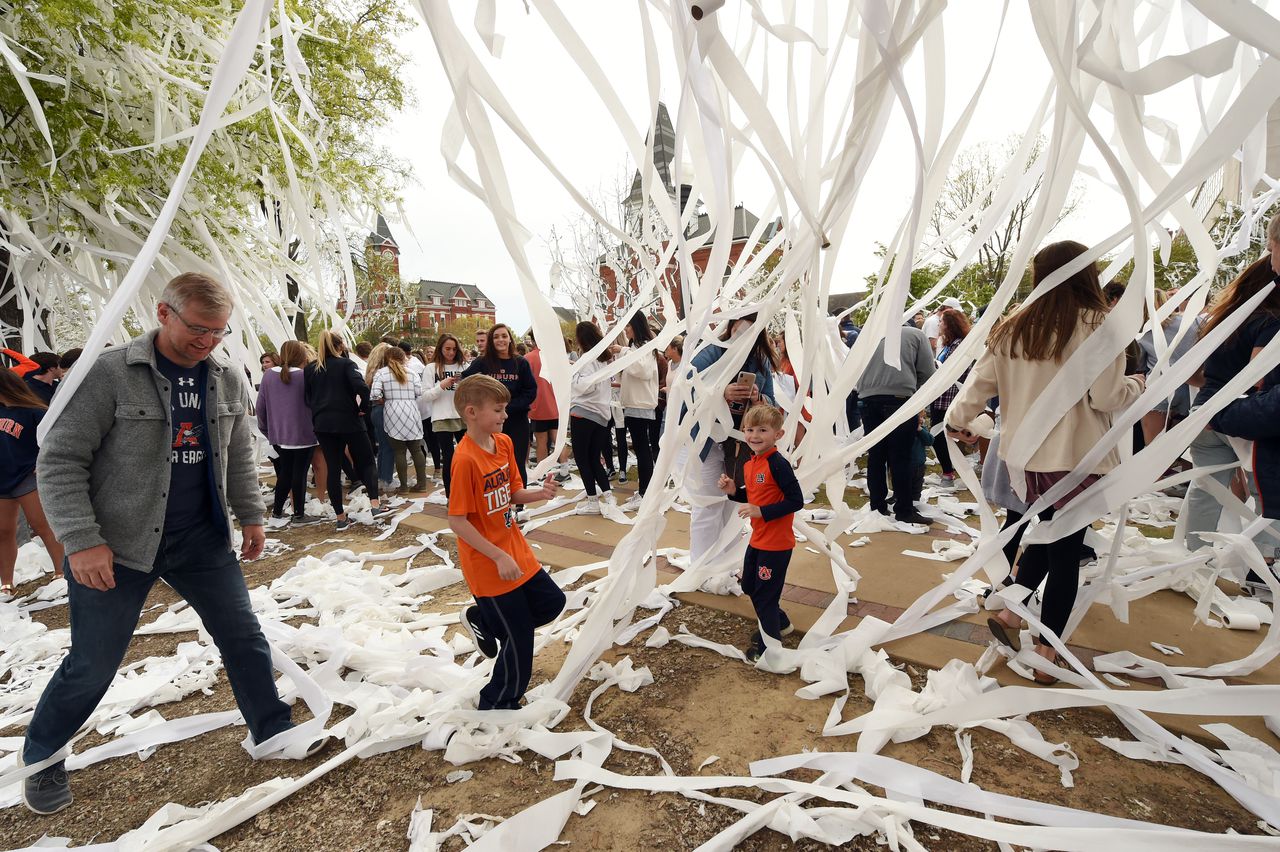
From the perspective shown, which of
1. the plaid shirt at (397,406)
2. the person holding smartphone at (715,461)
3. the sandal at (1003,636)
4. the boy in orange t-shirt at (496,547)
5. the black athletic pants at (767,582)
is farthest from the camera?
the plaid shirt at (397,406)

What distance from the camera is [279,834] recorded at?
6.03 feet

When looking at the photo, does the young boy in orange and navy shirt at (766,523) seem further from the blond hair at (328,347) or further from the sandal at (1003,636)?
the blond hair at (328,347)

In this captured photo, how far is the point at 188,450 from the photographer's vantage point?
2.06 metres

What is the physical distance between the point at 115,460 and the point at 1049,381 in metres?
3.21

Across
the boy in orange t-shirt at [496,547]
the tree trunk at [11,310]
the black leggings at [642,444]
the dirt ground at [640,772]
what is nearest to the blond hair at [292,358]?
the tree trunk at [11,310]

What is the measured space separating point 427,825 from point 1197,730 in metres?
2.61

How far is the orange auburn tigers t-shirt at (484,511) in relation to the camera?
2113 millimetres

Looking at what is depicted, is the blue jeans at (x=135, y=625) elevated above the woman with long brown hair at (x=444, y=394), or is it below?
below

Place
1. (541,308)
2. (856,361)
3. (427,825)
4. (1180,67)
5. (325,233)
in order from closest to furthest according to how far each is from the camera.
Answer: (1180,67) → (541,308) → (856,361) → (427,825) → (325,233)

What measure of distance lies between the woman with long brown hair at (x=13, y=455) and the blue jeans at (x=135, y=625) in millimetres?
2709

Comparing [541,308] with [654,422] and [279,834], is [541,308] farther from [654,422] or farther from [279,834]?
[654,422]

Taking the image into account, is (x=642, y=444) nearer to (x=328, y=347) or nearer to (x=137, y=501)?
(x=328, y=347)

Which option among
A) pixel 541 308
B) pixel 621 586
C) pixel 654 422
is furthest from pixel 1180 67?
pixel 654 422

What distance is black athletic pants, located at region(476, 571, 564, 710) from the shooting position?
2.18m
